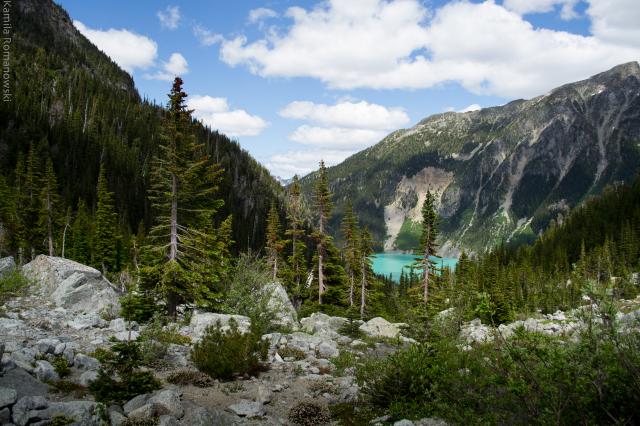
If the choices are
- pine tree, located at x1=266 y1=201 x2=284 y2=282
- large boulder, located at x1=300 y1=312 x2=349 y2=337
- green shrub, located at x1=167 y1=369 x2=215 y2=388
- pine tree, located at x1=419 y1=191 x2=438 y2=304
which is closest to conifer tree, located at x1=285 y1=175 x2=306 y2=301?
pine tree, located at x1=266 y1=201 x2=284 y2=282

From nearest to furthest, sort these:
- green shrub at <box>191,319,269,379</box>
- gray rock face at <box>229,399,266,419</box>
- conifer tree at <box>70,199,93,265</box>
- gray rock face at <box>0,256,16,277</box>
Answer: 1. gray rock face at <box>229,399,266,419</box>
2. green shrub at <box>191,319,269,379</box>
3. gray rock face at <box>0,256,16,277</box>
4. conifer tree at <box>70,199,93,265</box>

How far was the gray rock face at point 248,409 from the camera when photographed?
909 centimetres

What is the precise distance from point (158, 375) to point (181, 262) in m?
9.30

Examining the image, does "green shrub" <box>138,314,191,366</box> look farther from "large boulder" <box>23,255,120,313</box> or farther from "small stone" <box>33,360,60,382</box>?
"large boulder" <box>23,255,120,313</box>

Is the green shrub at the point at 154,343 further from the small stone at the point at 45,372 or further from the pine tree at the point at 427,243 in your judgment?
the pine tree at the point at 427,243

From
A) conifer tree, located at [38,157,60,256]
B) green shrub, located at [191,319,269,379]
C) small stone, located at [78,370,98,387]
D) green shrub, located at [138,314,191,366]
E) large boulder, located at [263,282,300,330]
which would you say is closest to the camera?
small stone, located at [78,370,98,387]

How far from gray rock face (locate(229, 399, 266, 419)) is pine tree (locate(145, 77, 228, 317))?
1103 cm

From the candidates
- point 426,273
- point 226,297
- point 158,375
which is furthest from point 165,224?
point 426,273

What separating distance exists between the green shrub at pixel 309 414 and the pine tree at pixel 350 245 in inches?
1255

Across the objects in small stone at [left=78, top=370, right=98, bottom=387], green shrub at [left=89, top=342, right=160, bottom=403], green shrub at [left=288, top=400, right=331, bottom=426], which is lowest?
green shrub at [left=288, top=400, right=331, bottom=426]

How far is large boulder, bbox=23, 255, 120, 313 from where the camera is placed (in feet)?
63.4

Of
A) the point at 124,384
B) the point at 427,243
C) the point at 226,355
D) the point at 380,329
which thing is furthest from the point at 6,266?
the point at 427,243

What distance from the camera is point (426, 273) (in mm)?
37719

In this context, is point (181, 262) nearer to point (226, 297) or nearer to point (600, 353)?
point (226, 297)
